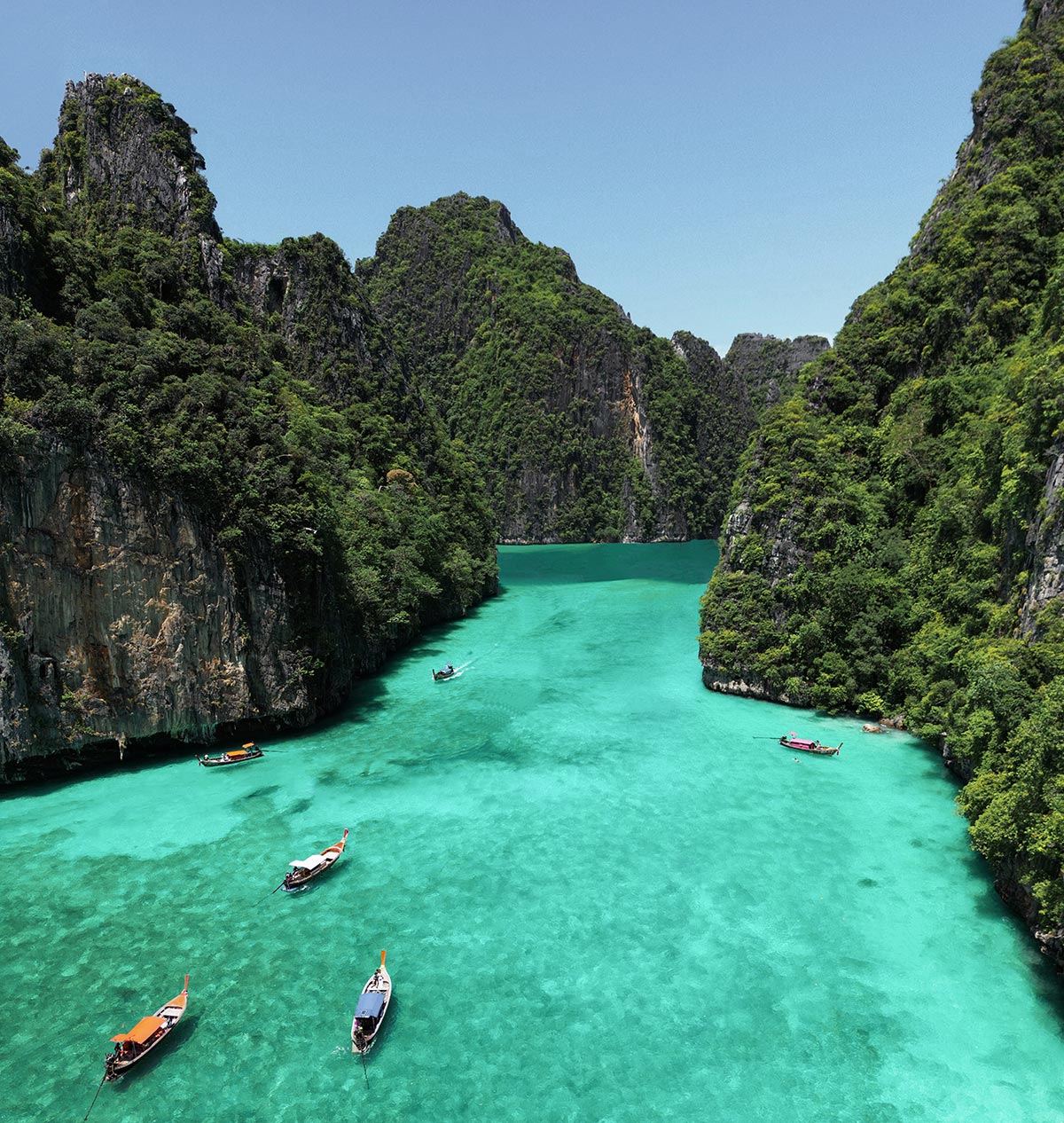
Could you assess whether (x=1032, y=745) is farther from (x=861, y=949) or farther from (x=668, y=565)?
(x=668, y=565)

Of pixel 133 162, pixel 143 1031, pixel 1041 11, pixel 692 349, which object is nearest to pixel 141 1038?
pixel 143 1031

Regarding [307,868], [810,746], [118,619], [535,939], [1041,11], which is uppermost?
[1041,11]

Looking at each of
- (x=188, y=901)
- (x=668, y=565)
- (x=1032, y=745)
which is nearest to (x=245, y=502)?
(x=188, y=901)

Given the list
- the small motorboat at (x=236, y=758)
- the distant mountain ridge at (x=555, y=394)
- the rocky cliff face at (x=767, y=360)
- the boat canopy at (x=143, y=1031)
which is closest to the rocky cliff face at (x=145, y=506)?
the small motorboat at (x=236, y=758)

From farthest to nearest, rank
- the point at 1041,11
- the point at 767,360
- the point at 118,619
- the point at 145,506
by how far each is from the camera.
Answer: the point at 767,360, the point at 1041,11, the point at 145,506, the point at 118,619

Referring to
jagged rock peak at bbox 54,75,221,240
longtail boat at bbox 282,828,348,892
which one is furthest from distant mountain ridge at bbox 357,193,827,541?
longtail boat at bbox 282,828,348,892

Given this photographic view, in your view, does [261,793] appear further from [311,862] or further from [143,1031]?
[143,1031]
